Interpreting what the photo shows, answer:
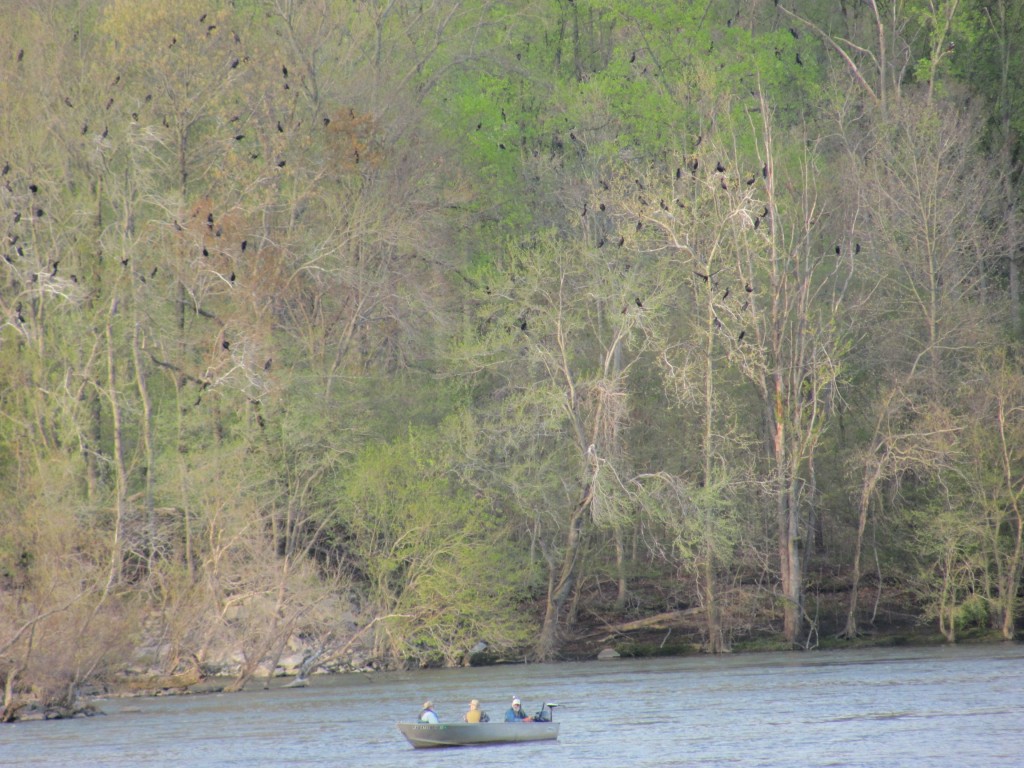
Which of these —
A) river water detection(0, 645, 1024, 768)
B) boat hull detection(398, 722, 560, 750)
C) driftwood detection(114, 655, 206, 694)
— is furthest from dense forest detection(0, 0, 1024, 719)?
boat hull detection(398, 722, 560, 750)

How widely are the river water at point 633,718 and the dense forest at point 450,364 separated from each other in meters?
2.95

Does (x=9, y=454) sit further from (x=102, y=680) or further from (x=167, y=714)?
(x=167, y=714)

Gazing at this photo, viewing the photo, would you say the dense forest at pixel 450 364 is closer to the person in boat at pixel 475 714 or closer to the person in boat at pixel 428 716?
the person in boat at pixel 428 716

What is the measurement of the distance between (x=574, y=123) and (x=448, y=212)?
5.42 meters

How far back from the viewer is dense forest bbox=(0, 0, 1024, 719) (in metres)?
42.7

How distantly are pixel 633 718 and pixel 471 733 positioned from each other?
4473mm

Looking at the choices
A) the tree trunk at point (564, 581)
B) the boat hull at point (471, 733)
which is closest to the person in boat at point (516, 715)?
the boat hull at point (471, 733)

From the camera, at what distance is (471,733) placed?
29438 mm

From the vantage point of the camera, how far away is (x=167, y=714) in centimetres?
3572

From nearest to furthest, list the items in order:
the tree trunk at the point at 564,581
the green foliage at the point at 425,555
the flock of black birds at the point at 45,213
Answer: the flock of black birds at the point at 45,213 → the green foliage at the point at 425,555 → the tree trunk at the point at 564,581

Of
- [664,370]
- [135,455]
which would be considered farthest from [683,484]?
[135,455]

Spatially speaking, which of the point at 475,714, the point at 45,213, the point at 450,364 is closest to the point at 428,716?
the point at 475,714

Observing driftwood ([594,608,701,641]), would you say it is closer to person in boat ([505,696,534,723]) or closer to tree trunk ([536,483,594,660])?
tree trunk ([536,483,594,660])

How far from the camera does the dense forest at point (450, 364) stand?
42.7 metres
